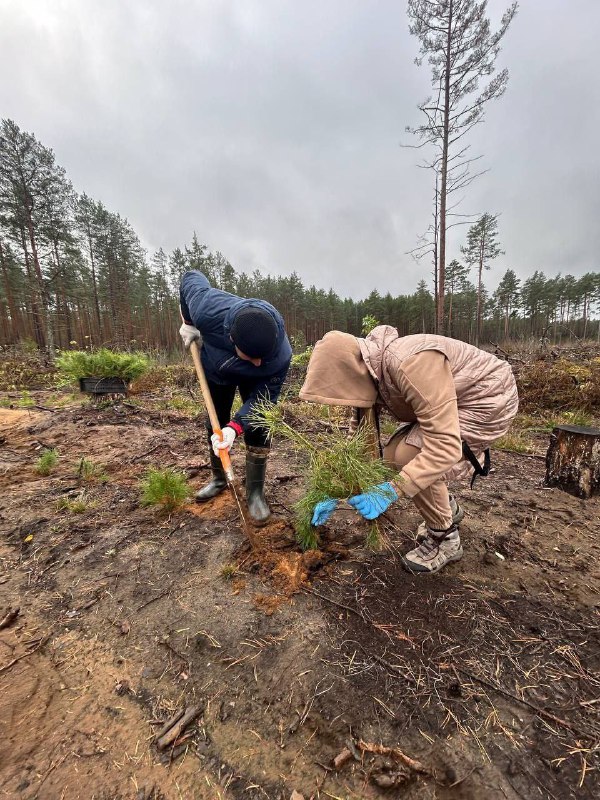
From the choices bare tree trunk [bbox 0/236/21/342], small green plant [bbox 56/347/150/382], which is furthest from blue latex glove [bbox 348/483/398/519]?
bare tree trunk [bbox 0/236/21/342]

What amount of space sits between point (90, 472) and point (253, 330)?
8.93 ft

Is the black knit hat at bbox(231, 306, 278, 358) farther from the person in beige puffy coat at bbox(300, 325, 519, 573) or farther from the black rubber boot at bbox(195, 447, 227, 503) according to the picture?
the black rubber boot at bbox(195, 447, 227, 503)

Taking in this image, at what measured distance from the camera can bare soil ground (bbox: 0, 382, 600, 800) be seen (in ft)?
3.99

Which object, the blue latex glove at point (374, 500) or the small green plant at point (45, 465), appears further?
the small green plant at point (45, 465)

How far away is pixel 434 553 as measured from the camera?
222cm

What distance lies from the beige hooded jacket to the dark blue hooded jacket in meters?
0.87

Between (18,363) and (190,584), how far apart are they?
14.7 metres

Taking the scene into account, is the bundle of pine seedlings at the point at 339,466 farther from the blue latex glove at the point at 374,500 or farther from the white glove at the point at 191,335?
A: the white glove at the point at 191,335

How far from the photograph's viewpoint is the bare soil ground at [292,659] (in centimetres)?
122

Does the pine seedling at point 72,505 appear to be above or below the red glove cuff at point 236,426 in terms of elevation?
below

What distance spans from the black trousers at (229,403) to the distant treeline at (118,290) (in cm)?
751

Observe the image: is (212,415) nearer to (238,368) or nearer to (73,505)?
(238,368)

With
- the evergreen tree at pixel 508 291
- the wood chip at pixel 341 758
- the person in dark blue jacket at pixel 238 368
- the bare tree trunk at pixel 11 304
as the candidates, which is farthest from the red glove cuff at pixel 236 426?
the evergreen tree at pixel 508 291

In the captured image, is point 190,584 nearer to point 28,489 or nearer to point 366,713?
point 366,713
